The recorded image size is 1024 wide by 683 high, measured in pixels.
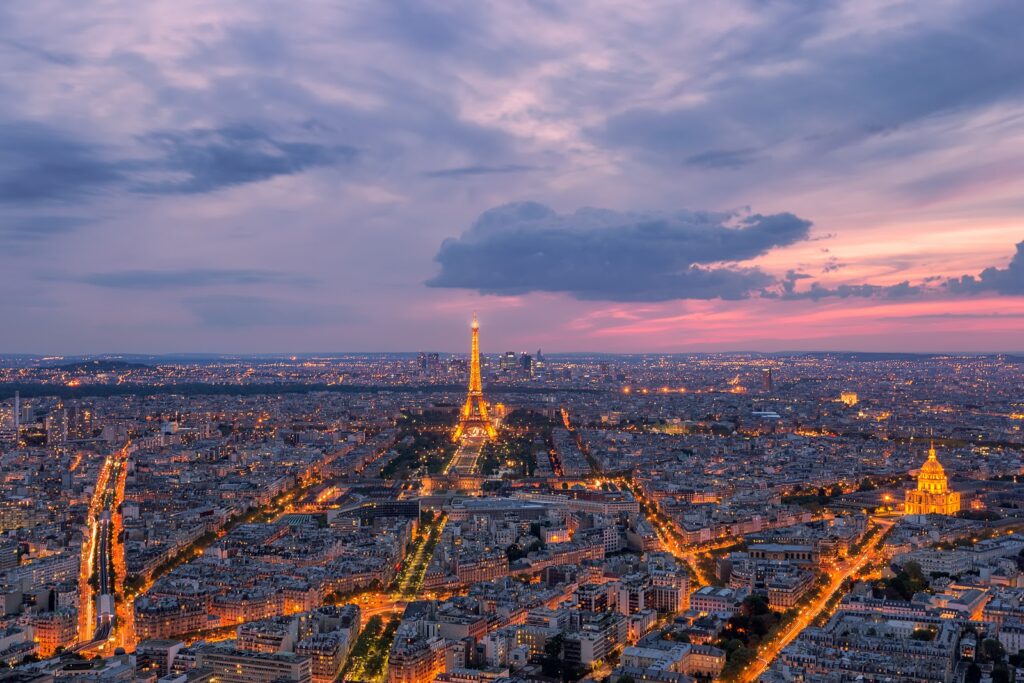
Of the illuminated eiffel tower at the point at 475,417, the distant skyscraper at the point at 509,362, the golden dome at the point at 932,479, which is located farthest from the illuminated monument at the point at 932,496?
the distant skyscraper at the point at 509,362

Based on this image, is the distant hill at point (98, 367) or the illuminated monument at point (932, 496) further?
the distant hill at point (98, 367)

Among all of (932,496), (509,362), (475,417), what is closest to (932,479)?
(932,496)

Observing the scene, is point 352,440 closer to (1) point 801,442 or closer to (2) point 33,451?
(2) point 33,451

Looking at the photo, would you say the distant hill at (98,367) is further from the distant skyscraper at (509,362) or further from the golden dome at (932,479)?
the golden dome at (932,479)

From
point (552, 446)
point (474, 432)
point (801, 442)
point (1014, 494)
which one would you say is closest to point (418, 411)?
point (474, 432)

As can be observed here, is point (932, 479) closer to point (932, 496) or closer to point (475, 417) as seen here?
point (932, 496)

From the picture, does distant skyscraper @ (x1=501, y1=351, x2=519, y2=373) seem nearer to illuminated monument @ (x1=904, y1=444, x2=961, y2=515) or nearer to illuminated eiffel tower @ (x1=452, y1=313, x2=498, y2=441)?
illuminated eiffel tower @ (x1=452, y1=313, x2=498, y2=441)

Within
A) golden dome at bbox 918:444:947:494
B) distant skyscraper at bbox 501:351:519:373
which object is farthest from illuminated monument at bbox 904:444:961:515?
distant skyscraper at bbox 501:351:519:373

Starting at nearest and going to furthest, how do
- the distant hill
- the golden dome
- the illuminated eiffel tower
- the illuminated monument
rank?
the illuminated monument
the golden dome
the illuminated eiffel tower
the distant hill
